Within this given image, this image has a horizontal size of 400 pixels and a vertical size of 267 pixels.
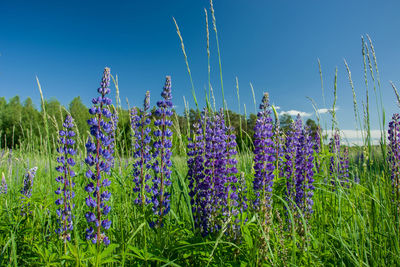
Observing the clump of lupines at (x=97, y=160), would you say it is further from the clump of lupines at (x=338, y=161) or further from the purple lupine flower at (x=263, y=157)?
the clump of lupines at (x=338, y=161)

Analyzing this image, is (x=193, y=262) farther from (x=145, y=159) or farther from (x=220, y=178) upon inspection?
(x=145, y=159)

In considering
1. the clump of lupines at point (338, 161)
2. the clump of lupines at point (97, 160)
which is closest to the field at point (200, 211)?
the clump of lupines at point (97, 160)

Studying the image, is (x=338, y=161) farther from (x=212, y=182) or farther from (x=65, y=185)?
(x=65, y=185)

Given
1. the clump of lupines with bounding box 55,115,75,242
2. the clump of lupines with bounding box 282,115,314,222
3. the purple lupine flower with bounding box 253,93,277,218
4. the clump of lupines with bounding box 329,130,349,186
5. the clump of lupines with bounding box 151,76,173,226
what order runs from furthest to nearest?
the clump of lupines with bounding box 329,130,349,186, the clump of lupines with bounding box 282,115,314,222, the purple lupine flower with bounding box 253,93,277,218, the clump of lupines with bounding box 151,76,173,226, the clump of lupines with bounding box 55,115,75,242

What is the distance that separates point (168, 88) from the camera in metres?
2.55

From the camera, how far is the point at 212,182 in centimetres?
260

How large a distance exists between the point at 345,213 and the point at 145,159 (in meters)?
2.58

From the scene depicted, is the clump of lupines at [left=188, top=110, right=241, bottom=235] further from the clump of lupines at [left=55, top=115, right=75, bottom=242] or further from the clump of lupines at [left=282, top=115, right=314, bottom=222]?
the clump of lupines at [left=55, top=115, right=75, bottom=242]

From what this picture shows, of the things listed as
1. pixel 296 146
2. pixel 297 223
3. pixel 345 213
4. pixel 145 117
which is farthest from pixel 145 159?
pixel 345 213

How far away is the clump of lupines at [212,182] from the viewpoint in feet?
8.04

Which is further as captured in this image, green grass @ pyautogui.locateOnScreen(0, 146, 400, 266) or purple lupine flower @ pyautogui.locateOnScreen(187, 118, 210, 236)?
purple lupine flower @ pyautogui.locateOnScreen(187, 118, 210, 236)

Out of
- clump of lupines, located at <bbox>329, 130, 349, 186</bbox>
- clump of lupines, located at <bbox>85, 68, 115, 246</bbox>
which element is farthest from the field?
clump of lupines, located at <bbox>329, 130, 349, 186</bbox>

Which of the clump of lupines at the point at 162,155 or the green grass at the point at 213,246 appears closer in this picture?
the green grass at the point at 213,246

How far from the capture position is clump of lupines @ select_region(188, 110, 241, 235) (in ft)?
8.04
